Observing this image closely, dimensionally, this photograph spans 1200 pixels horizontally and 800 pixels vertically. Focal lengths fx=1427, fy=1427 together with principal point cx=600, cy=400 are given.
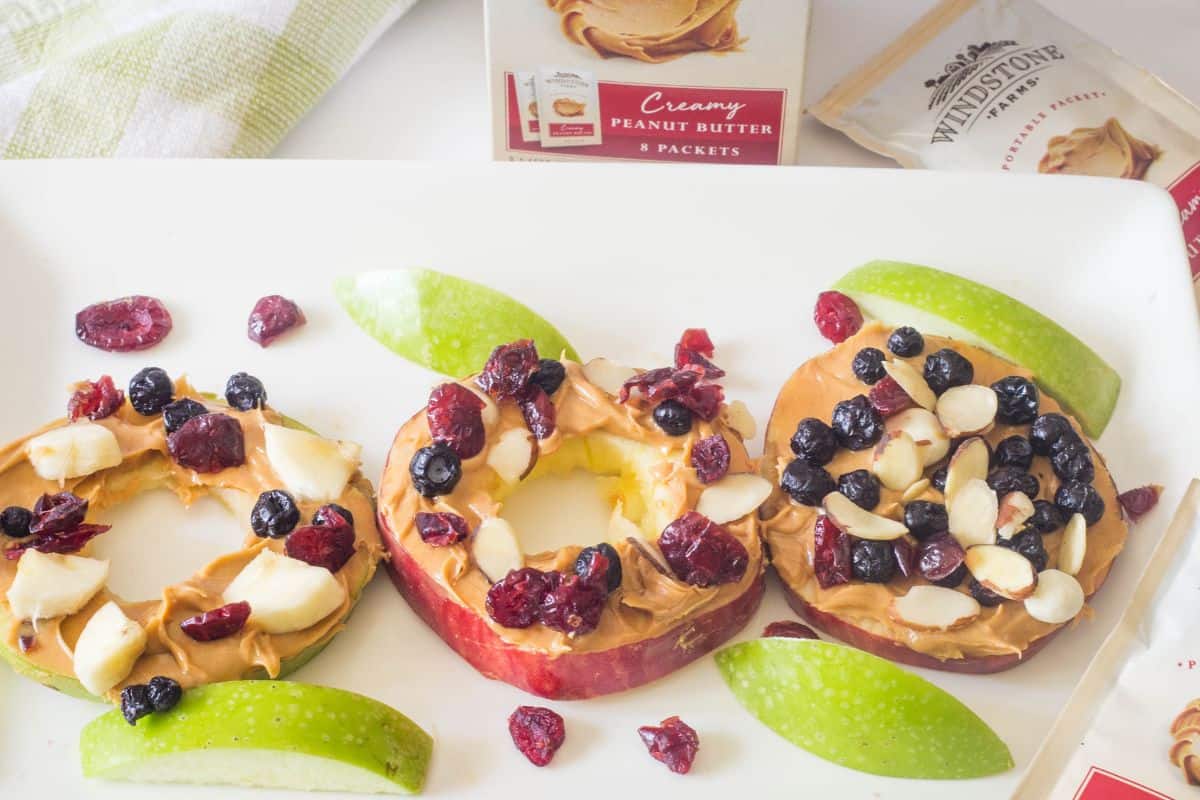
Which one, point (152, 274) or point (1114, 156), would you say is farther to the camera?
point (1114, 156)

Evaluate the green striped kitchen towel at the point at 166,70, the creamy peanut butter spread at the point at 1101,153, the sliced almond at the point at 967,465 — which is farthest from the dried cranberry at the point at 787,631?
the green striped kitchen towel at the point at 166,70

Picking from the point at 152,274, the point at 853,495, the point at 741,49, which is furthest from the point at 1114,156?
the point at 152,274

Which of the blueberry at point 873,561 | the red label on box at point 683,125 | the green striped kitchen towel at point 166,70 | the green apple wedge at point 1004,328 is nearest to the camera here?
the blueberry at point 873,561

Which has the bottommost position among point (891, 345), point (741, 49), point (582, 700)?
point (582, 700)

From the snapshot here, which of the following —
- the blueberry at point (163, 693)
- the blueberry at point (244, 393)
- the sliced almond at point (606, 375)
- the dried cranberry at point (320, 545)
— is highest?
the sliced almond at point (606, 375)

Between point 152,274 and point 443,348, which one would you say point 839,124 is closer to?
point 443,348

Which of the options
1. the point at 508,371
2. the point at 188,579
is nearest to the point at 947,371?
the point at 508,371

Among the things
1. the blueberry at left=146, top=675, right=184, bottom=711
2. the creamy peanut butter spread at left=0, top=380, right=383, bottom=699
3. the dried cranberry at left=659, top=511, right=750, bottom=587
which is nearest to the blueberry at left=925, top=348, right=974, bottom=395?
the dried cranberry at left=659, top=511, right=750, bottom=587

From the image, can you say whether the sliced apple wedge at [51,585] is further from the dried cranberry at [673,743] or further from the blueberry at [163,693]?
the dried cranberry at [673,743]
